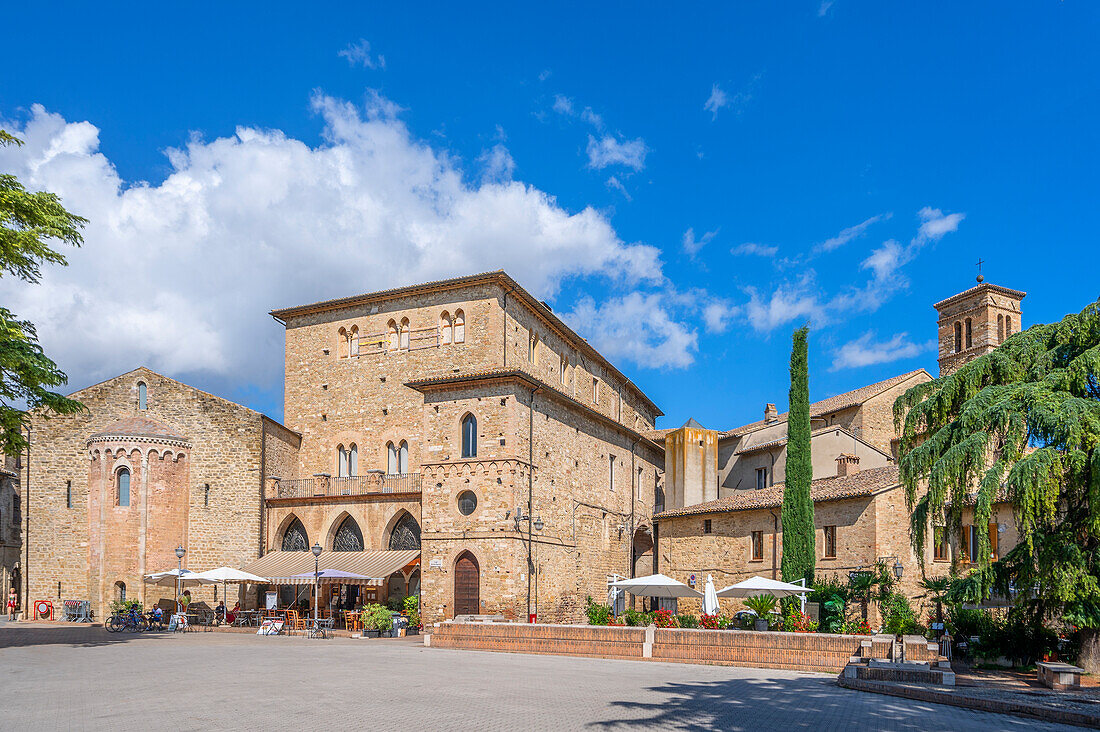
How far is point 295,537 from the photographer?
38625 millimetres

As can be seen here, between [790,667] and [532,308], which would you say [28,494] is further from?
[790,667]

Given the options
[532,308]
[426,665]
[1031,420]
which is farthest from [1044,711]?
[532,308]

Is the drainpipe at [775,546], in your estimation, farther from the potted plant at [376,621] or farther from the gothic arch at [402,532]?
the potted plant at [376,621]

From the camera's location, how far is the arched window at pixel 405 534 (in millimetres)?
35906

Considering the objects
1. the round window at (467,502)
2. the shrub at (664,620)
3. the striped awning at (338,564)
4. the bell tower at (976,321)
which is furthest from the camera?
the bell tower at (976,321)

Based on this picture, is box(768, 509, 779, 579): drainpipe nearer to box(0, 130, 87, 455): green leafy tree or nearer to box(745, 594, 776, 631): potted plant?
box(745, 594, 776, 631): potted plant

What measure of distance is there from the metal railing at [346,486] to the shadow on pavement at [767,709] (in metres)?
20.5

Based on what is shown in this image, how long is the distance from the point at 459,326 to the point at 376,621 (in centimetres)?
1272

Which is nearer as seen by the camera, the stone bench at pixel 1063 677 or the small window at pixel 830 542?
the stone bench at pixel 1063 677

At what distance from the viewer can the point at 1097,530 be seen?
667 inches

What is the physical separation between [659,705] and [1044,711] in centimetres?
553

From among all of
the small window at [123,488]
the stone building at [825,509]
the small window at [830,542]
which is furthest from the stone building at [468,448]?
the small window at [830,542]

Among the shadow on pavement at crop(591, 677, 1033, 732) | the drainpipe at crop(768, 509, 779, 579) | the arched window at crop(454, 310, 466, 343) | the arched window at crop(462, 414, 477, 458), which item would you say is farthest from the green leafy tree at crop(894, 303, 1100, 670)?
the arched window at crop(454, 310, 466, 343)

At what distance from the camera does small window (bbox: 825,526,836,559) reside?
32.3 metres
